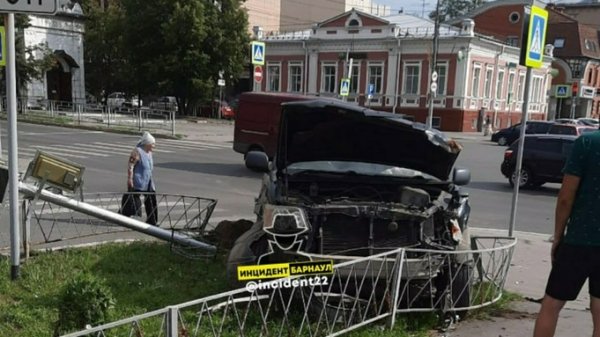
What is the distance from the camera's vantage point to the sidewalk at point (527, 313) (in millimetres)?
4980

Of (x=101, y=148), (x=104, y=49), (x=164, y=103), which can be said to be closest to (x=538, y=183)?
(x=101, y=148)

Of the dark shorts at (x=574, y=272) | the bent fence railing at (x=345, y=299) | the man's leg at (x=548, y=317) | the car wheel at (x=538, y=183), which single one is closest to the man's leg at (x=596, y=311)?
the dark shorts at (x=574, y=272)

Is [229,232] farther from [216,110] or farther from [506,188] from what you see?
[216,110]

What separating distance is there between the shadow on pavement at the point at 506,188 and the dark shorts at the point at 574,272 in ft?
40.3

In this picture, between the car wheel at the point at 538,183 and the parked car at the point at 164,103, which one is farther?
the parked car at the point at 164,103

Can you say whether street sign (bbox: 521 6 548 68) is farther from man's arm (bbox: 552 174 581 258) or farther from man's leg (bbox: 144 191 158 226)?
man's leg (bbox: 144 191 158 226)

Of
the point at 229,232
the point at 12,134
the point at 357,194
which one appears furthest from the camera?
the point at 229,232

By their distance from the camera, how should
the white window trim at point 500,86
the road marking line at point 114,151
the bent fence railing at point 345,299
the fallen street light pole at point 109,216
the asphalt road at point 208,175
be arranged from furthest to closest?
1. the white window trim at point 500,86
2. the road marking line at point 114,151
3. the asphalt road at point 208,175
4. the fallen street light pole at point 109,216
5. the bent fence railing at point 345,299

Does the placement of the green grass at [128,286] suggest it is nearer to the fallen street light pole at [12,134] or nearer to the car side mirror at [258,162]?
the fallen street light pole at [12,134]

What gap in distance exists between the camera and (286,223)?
4.71 metres

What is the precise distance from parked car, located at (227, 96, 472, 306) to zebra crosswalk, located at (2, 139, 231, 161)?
12628 mm

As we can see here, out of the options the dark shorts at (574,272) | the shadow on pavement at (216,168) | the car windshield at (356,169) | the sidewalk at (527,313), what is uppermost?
the car windshield at (356,169)

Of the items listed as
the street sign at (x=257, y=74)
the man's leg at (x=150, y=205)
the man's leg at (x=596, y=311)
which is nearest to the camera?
the man's leg at (x=596, y=311)

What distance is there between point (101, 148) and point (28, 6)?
1659 centimetres
